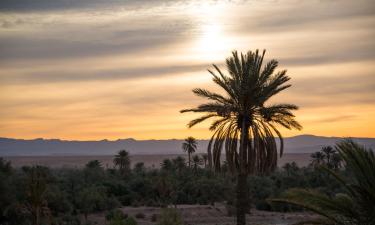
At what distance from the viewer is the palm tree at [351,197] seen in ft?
43.7

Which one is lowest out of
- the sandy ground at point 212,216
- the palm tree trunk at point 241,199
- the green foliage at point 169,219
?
the sandy ground at point 212,216

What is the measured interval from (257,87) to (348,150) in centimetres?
1066

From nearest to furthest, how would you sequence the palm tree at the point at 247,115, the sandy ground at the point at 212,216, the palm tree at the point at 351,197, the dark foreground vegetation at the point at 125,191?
1. the palm tree at the point at 351,197
2. the palm tree at the point at 247,115
3. the dark foreground vegetation at the point at 125,191
4. the sandy ground at the point at 212,216

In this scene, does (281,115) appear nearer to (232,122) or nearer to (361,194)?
(232,122)

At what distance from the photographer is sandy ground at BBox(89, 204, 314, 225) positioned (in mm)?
44147

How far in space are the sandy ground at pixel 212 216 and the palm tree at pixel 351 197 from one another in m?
29.0

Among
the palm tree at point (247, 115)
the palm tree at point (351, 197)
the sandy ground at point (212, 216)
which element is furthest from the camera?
the sandy ground at point (212, 216)

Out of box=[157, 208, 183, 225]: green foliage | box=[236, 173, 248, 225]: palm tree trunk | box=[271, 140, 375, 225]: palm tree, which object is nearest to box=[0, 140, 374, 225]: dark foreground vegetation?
box=[157, 208, 183, 225]: green foliage

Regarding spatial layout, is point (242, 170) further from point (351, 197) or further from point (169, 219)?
point (351, 197)

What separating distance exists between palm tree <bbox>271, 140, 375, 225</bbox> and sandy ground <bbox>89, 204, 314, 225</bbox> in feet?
95.1

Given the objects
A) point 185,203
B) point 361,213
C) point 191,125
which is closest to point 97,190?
point 185,203

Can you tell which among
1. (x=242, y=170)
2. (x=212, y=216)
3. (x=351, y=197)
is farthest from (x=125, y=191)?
(x=351, y=197)

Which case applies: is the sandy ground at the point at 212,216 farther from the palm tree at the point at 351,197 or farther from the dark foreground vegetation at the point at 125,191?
the palm tree at the point at 351,197

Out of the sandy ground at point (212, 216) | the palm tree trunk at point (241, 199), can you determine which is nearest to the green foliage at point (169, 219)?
the palm tree trunk at point (241, 199)
